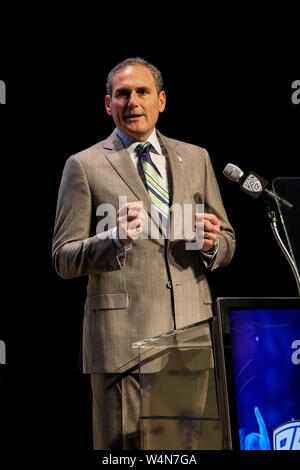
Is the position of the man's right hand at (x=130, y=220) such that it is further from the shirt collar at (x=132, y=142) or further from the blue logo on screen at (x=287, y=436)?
the blue logo on screen at (x=287, y=436)

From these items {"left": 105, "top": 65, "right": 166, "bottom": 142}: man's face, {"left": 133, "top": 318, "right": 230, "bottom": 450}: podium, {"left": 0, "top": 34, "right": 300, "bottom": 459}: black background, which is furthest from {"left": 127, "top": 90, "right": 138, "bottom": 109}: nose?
{"left": 133, "top": 318, "right": 230, "bottom": 450}: podium

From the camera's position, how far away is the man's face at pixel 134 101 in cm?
221

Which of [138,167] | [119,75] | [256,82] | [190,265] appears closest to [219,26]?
[256,82]

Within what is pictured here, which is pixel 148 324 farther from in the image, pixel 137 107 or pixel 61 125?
pixel 61 125

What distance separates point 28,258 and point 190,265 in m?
1.07

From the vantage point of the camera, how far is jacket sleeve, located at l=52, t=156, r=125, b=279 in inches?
75.4

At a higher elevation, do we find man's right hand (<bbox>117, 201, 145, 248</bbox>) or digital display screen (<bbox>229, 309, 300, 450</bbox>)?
man's right hand (<bbox>117, 201, 145, 248</bbox>)

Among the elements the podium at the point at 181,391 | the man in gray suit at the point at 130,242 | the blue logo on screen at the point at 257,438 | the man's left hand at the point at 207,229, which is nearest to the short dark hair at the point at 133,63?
the man in gray suit at the point at 130,242

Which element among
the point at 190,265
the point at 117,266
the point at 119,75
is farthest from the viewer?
the point at 119,75

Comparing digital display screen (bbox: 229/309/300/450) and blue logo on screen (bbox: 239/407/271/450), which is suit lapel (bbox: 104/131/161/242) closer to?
digital display screen (bbox: 229/309/300/450)

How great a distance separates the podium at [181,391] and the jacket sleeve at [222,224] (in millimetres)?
566

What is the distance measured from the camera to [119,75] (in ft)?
7.36

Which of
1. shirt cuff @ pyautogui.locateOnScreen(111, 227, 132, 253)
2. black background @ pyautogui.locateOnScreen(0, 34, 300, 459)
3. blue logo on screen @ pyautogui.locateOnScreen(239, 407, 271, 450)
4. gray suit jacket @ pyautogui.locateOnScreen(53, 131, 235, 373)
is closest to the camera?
blue logo on screen @ pyautogui.locateOnScreen(239, 407, 271, 450)

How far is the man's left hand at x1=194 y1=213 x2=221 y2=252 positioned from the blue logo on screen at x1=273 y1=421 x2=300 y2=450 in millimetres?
670
